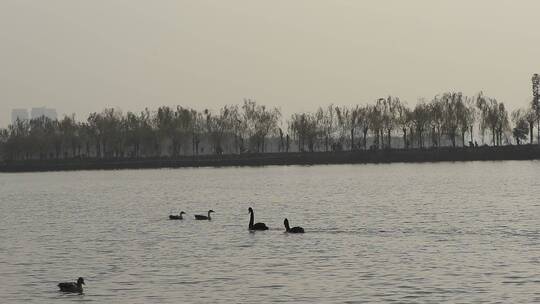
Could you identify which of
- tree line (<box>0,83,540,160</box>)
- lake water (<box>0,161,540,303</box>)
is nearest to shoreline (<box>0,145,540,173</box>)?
→ tree line (<box>0,83,540,160</box>)

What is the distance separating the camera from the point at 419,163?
482 feet

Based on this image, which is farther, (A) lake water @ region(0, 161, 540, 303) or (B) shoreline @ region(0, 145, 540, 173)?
(B) shoreline @ region(0, 145, 540, 173)

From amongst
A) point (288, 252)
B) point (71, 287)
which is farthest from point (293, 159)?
point (71, 287)

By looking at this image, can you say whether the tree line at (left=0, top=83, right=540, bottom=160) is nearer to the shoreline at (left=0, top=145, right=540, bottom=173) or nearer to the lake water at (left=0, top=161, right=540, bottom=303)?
the shoreline at (left=0, top=145, right=540, bottom=173)

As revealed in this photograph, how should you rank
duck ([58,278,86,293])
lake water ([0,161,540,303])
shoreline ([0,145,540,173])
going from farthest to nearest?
shoreline ([0,145,540,173]) → duck ([58,278,86,293]) → lake water ([0,161,540,303])

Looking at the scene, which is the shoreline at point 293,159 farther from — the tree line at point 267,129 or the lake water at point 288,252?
the lake water at point 288,252

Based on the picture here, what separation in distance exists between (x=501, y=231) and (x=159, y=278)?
16052 mm

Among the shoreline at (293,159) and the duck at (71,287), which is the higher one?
the shoreline at (293,159)

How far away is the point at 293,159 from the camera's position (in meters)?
156

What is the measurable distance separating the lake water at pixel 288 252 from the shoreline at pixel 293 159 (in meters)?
→ 77.1

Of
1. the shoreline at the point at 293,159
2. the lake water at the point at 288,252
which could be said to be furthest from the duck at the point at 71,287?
the shoreline at the point at 293,159

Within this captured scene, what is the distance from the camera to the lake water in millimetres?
23859

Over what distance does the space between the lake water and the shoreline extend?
77.1 metres

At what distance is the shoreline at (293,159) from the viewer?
138 metres
